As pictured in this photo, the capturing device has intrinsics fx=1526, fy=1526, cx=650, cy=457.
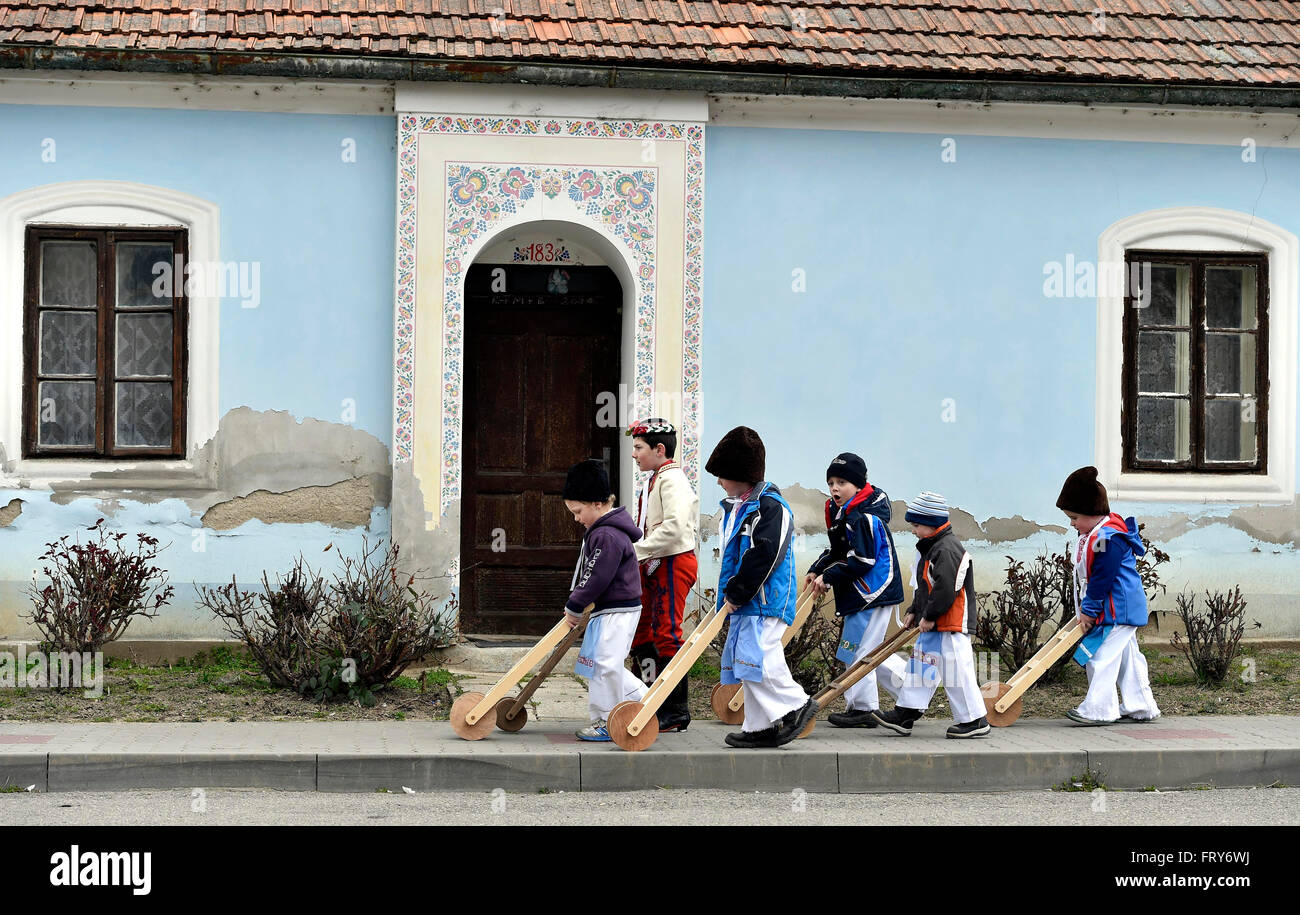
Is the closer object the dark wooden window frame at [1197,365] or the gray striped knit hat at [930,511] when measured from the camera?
the gray striped knit hat at [930,511]

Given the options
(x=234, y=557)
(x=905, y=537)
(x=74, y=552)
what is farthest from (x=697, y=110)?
(x=74, y=552)

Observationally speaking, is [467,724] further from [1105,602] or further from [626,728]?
[1105,602]

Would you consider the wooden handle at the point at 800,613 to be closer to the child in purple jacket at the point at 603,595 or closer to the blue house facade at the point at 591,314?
the child in purple jacket at the point at 603,595

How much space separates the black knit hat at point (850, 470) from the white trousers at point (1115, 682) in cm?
171

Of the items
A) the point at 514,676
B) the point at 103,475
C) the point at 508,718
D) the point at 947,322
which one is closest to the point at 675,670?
the point at 514,676

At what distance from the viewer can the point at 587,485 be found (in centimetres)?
793

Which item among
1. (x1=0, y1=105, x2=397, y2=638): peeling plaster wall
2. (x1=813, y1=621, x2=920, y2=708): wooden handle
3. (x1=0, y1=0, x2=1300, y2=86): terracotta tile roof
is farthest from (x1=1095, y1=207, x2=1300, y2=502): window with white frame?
(x1=0, y1=105, x2=397, y2=638): peeling plaster wall

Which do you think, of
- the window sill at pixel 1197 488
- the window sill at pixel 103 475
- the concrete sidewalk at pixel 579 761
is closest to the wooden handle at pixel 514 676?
the concrete sidewalk at pixel 579 761

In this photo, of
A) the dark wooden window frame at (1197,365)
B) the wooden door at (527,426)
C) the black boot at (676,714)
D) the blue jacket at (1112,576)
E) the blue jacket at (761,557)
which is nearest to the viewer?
the blue jacket at (761,557)

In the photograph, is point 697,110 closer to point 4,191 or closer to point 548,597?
point 548,597

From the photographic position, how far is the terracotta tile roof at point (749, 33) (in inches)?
402

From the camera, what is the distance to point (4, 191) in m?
10.4

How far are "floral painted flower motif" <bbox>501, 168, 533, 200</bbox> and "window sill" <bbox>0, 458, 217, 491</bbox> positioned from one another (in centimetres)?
284

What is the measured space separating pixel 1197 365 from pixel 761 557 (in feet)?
17.8
